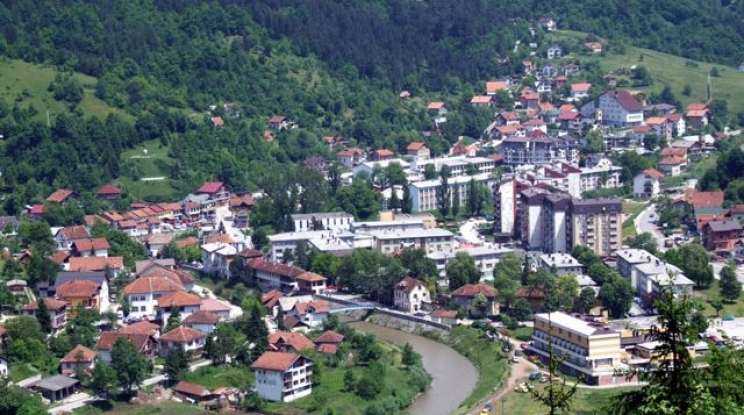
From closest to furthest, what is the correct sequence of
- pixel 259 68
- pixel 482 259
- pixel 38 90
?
pixel 482 259
pixel 38 90
pixel 259 68

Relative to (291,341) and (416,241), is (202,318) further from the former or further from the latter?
(416,241)

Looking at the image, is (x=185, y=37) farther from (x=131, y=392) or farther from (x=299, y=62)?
(x=131, y=392)

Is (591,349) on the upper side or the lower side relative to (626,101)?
lower

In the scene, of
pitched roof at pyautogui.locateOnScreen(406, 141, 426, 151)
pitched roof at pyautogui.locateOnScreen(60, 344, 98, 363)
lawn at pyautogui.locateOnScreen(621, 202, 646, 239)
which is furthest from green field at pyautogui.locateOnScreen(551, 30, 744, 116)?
pitched roof at pyautogui.locateOnScreen(60, 344, 98, 363)

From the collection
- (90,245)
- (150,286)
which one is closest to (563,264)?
(150,286)

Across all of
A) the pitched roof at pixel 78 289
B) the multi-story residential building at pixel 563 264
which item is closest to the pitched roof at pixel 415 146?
the multi-story residential building at pixel 563 264

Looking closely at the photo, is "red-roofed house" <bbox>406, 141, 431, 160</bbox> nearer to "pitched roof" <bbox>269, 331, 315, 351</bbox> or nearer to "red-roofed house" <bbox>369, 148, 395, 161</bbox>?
"red-roofed house" <bbox>369, 148, 395, 161</bbox>

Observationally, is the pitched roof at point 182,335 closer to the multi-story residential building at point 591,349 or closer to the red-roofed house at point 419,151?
the multi-story residential building at point 591,349
